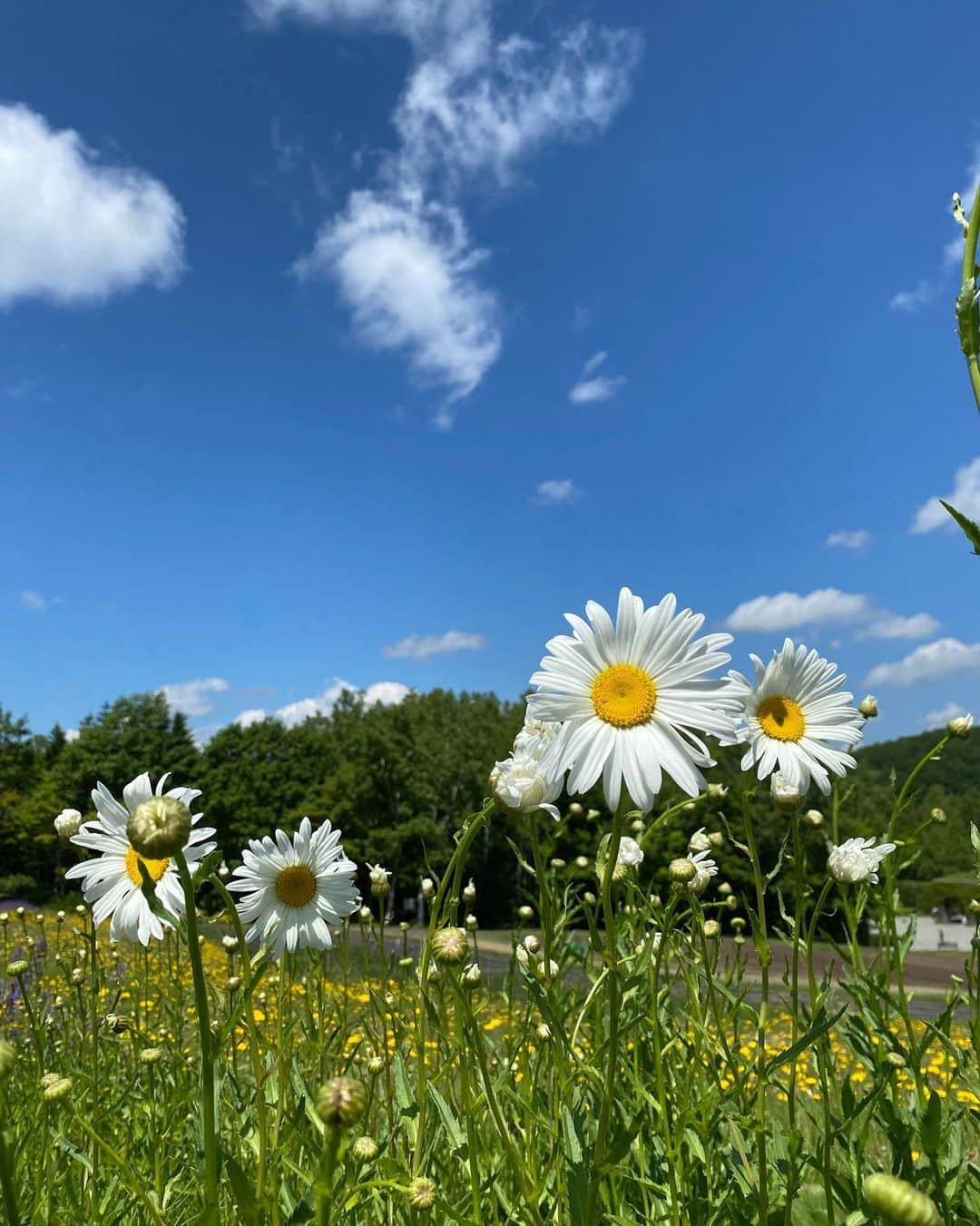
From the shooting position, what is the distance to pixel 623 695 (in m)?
1.56

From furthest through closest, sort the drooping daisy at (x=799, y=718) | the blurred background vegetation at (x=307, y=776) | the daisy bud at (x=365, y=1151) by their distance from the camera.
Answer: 1. the blurred background vegetation at (x=307, y=776)
2. the drooping daisy at (x=799, y=718)
3. the daisy bud at (x=365, y=1151)

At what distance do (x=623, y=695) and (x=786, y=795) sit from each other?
1.51 ft

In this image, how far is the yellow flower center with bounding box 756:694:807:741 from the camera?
2.05m

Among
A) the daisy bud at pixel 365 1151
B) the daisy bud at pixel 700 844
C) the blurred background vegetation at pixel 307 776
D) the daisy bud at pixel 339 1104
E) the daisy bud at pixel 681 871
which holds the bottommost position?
the daisy bud at pixel 365 1151

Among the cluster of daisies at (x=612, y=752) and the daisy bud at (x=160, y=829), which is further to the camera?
the cluster of daisies at (x=612, y=752)

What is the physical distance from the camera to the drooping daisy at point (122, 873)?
2049mm

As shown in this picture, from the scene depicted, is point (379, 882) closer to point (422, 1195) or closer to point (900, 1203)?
point (422, 1195)

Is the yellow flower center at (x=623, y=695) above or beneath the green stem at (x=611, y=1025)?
above

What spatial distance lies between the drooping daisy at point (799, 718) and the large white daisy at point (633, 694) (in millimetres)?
400

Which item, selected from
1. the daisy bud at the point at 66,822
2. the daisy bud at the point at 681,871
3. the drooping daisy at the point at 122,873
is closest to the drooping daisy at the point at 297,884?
the drooping daisy at the point at 122,873

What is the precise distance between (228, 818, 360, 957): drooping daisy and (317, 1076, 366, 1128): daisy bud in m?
1.45

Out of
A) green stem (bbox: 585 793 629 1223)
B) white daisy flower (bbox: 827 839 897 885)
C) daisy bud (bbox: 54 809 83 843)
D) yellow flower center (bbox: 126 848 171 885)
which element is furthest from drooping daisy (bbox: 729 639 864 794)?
daisy bud (bbox: 54 809 83 843)

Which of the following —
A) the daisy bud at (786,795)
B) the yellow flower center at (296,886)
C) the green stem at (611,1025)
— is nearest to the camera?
the green stem at (611,1025)

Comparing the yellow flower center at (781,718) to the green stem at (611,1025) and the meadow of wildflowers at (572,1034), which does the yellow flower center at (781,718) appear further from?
the green stem at (611,1025)
